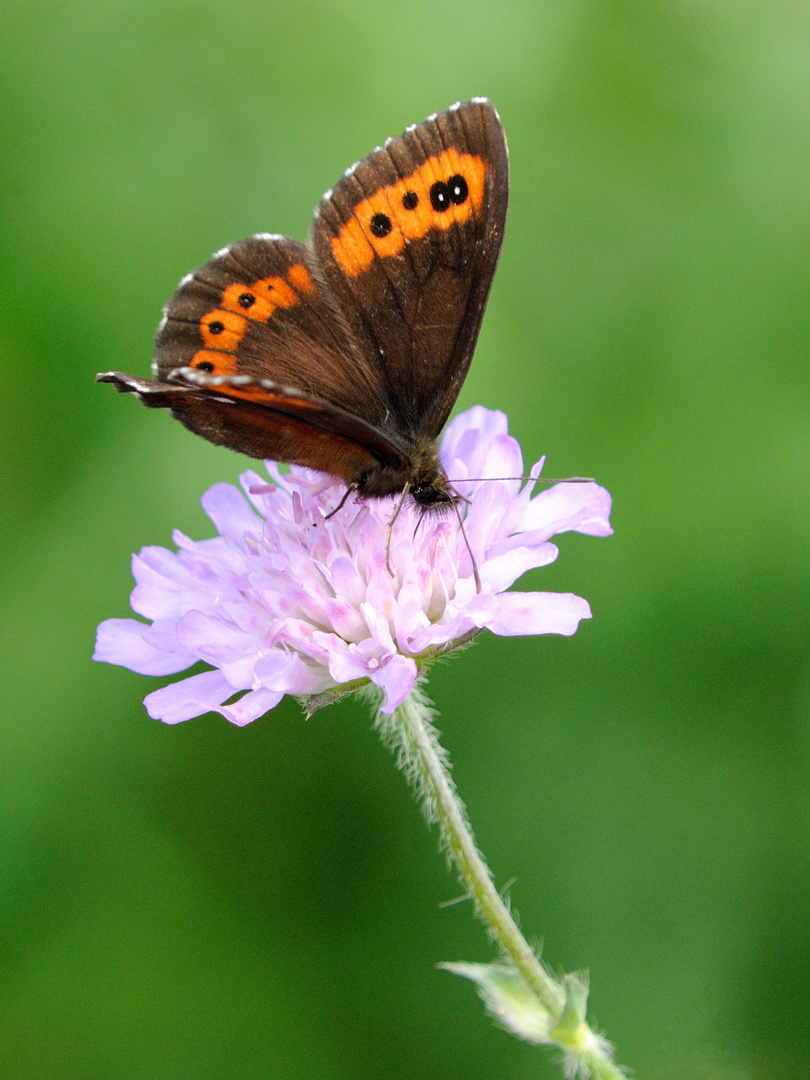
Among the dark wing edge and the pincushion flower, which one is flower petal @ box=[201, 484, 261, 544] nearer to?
the pincushion flower

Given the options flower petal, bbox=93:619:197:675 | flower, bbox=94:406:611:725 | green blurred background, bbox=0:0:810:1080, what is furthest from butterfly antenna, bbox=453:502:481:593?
green blurred background, bbox=0:0:810:1080

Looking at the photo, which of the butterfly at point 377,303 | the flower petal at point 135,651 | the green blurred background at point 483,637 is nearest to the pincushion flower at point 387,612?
the flower petal at point 135,651

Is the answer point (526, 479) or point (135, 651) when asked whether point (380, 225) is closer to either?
point (526, 479)

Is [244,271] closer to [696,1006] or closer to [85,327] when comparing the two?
[85,327]

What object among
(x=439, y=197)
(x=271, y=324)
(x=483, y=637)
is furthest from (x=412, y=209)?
(x=483, y=637)

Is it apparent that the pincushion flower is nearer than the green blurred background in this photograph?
Yes
